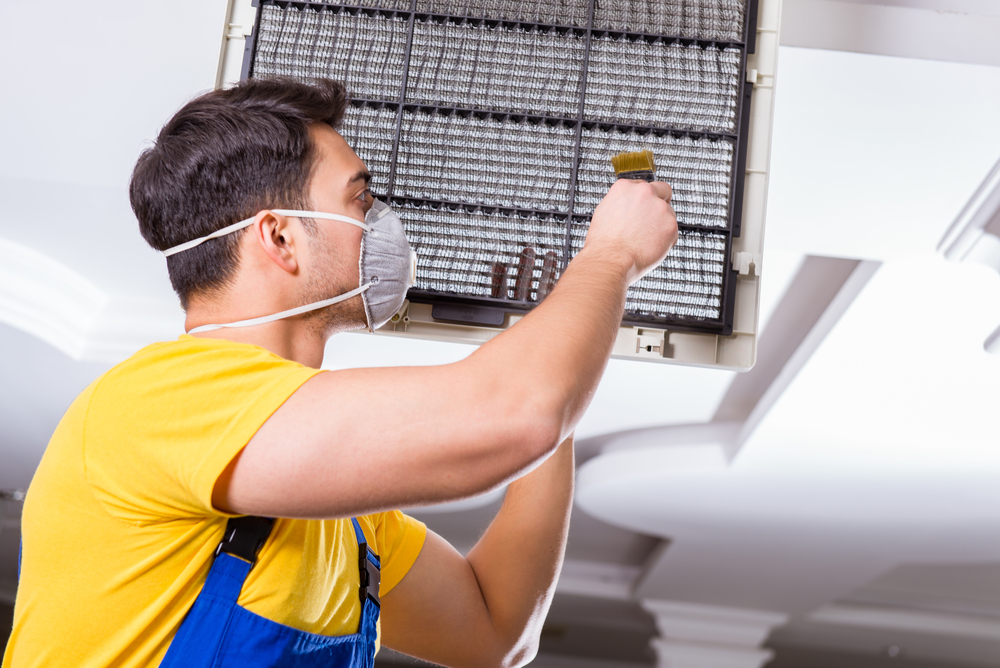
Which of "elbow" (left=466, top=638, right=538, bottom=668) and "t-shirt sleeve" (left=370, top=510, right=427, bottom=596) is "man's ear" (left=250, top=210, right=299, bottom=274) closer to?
"t-shirt sleeve" (left=370, top=510, right=427, bottom=596)

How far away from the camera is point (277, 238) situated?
908 mm

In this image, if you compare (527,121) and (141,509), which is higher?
(527,121)

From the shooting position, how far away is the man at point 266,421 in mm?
663

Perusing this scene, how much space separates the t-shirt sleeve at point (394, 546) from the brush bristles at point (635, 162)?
0.54 m

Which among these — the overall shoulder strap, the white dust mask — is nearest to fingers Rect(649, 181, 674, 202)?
the white dust mask

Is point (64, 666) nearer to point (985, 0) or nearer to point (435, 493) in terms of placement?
point (435, 493)

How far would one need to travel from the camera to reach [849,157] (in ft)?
5.74

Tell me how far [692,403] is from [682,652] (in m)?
2.98

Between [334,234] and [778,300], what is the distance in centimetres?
201

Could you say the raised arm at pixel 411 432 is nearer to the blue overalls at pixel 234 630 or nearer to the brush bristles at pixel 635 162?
the blue overalls at pixel 234 630

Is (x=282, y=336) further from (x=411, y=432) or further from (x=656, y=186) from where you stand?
(x=656, y=186)

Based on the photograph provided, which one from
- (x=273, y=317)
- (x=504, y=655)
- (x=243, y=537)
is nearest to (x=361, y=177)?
(x=273, y=317)

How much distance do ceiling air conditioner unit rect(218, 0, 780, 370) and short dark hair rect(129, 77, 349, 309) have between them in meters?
0.13

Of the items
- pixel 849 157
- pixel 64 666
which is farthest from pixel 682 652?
pixel 64 666
